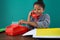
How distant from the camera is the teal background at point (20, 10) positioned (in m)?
1.95

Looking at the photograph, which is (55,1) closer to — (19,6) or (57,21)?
(57,21)

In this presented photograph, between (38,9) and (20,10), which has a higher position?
(20,10)

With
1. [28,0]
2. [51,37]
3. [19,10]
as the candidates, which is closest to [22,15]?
[19,10]

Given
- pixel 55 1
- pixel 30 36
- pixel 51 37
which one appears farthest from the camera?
pixel 55 1

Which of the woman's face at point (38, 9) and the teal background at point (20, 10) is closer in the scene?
the woman's face at point (38, 9)

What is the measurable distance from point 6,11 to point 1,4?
0.12m

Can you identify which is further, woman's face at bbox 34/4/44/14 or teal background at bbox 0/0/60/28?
teal background at bbox 0/0/60/28

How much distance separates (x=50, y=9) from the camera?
195 cm

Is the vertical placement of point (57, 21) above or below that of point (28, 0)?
below

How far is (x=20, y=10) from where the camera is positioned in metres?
2.00

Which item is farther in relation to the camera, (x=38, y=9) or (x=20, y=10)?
(x=20, y=10)

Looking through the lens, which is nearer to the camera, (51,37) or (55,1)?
(51,37)

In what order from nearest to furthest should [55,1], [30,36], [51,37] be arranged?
[51,37]
[30,36]
[55,1]

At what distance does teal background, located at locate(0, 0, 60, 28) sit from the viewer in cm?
195
